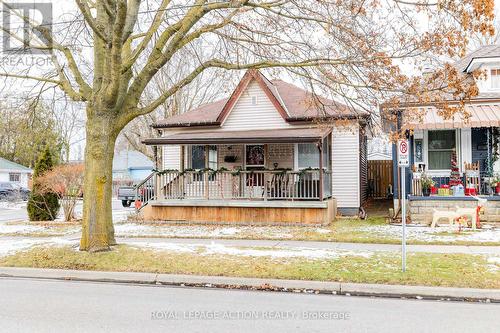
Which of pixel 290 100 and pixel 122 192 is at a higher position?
pixel 290 100

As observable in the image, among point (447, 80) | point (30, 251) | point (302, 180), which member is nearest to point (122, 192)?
point (302, 180)

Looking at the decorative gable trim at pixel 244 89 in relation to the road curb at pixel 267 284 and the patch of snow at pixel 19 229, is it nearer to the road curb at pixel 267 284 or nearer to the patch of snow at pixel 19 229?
the patch of snow at pixel 19 229

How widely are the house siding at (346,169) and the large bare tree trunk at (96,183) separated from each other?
37.0 ft

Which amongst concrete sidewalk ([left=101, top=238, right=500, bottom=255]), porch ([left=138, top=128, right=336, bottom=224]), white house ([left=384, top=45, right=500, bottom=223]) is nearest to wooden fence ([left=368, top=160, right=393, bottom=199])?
porch ([left=138, top=128, right=336, bottom=224])

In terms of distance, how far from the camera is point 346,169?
19.4m

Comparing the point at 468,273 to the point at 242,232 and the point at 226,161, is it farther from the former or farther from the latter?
the point at 226,161

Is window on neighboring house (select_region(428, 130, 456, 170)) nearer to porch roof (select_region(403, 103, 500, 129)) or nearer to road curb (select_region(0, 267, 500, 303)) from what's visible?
porch roof (select_region(403, 103, 500, 129))

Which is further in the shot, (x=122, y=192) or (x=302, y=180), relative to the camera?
(x=122, y=192)

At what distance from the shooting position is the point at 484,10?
7.54 m

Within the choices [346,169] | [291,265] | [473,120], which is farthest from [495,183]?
[291,265]

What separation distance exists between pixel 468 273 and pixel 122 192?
998 inches

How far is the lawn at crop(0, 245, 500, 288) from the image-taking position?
26.8 feet

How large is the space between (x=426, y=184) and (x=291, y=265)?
29.4 feet

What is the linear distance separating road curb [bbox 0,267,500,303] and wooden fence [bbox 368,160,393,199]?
18.2 meters
